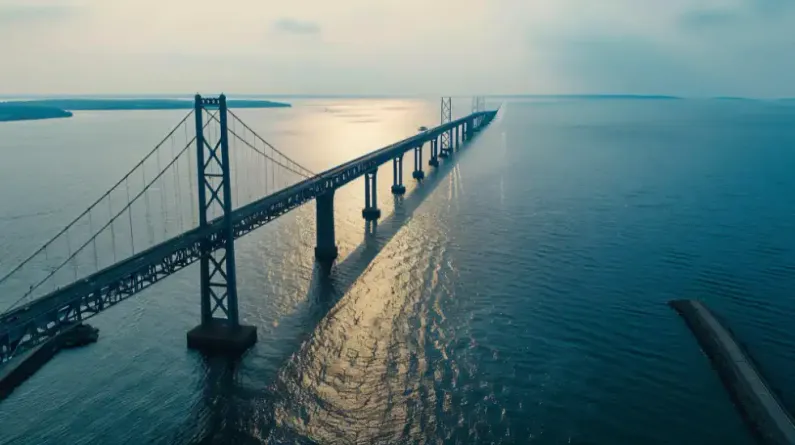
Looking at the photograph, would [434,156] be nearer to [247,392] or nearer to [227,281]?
[227,281]

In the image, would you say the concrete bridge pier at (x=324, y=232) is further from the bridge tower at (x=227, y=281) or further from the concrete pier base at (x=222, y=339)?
the concrete pier base at (x=222, y=339)

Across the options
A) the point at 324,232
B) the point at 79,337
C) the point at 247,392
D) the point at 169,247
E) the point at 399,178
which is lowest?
the point at 247,392

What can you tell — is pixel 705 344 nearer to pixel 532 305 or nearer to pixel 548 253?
pixel 532 305

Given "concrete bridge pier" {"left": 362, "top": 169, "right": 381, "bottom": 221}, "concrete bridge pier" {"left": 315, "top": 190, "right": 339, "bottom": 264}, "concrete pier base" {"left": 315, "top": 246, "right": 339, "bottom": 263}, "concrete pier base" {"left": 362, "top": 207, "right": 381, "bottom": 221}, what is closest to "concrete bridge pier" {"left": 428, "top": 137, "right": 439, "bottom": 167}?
"concrete bridge pier" {"left": 362, "top": 169, "right": 381, "bottom": 221}

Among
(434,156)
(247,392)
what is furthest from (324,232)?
(434,156)

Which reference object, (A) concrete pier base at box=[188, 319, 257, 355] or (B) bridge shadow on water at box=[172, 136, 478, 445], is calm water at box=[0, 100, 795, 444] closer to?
(B) bridge shadow on water at box=[172, 136, 478, 445]

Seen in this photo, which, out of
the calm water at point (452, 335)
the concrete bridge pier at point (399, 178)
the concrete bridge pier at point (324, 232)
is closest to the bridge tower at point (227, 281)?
the calm water at point (452, 335)
